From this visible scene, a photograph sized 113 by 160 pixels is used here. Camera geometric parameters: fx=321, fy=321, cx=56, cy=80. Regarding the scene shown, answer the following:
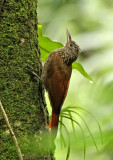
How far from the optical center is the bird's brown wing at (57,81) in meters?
2.34

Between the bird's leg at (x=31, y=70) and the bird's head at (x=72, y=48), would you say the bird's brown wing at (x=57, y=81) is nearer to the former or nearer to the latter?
the bird's head at (x=72, y=48)

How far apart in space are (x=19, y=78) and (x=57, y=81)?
3.17ft

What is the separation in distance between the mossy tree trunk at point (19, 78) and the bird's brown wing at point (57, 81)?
0.65 m

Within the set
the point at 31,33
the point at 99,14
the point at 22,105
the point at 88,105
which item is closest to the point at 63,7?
the point at 99,14

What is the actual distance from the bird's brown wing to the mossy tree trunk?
65 cm

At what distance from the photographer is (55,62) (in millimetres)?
2568

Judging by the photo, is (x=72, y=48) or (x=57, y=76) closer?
(x=57, y=76)

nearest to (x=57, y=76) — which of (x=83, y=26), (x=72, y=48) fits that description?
(x=72, y=48)

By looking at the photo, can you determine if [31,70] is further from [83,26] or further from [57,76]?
[83,26]

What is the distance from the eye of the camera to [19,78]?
4.91 feet

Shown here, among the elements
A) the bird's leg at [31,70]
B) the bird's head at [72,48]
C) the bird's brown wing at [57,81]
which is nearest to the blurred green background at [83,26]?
the bird's head at [72,48]

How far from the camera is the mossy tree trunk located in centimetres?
137

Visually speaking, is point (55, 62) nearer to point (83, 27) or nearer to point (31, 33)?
point (31, 33)

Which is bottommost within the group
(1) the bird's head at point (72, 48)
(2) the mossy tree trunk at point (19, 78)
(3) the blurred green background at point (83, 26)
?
(3) the blurred green background at point (83, 26)
